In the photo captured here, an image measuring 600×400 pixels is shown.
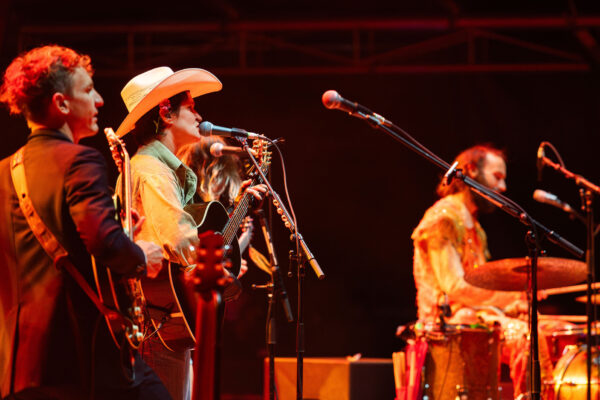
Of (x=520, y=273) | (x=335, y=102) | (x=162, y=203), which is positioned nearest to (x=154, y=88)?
(x=162, y=203)

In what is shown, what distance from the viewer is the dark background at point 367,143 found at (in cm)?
849

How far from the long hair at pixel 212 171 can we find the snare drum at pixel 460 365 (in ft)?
5.45

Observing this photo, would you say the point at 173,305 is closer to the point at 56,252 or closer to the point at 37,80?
the point at 56,252

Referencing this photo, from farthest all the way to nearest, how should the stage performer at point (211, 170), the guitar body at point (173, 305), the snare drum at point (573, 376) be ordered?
the snare drum at point (573, 376)
the stage performer at point (211, 170)
the guitar body at point (173, 305)

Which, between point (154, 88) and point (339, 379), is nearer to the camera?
point (154, 88)

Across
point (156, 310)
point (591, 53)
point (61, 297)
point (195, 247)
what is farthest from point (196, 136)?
point (591, 53)

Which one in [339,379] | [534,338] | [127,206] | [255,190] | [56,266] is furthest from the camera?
[339,379]

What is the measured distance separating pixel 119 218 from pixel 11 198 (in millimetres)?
348

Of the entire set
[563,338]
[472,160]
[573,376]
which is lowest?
[573,376]

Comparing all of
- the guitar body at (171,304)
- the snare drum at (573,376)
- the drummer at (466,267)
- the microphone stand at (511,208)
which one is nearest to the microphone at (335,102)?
the microphone stand at (511,208)

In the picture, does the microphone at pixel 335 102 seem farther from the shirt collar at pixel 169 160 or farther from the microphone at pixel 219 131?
the shirt collar at pixel 169 160

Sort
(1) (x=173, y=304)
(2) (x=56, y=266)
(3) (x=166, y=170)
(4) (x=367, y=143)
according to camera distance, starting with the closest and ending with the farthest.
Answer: (2) (x=56, y=266), (1) (x=173, y=304), (3) (x=166, y=170), (4) (x=367, y=143)

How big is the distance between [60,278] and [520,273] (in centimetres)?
347

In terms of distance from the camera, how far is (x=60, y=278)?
2416 mm
